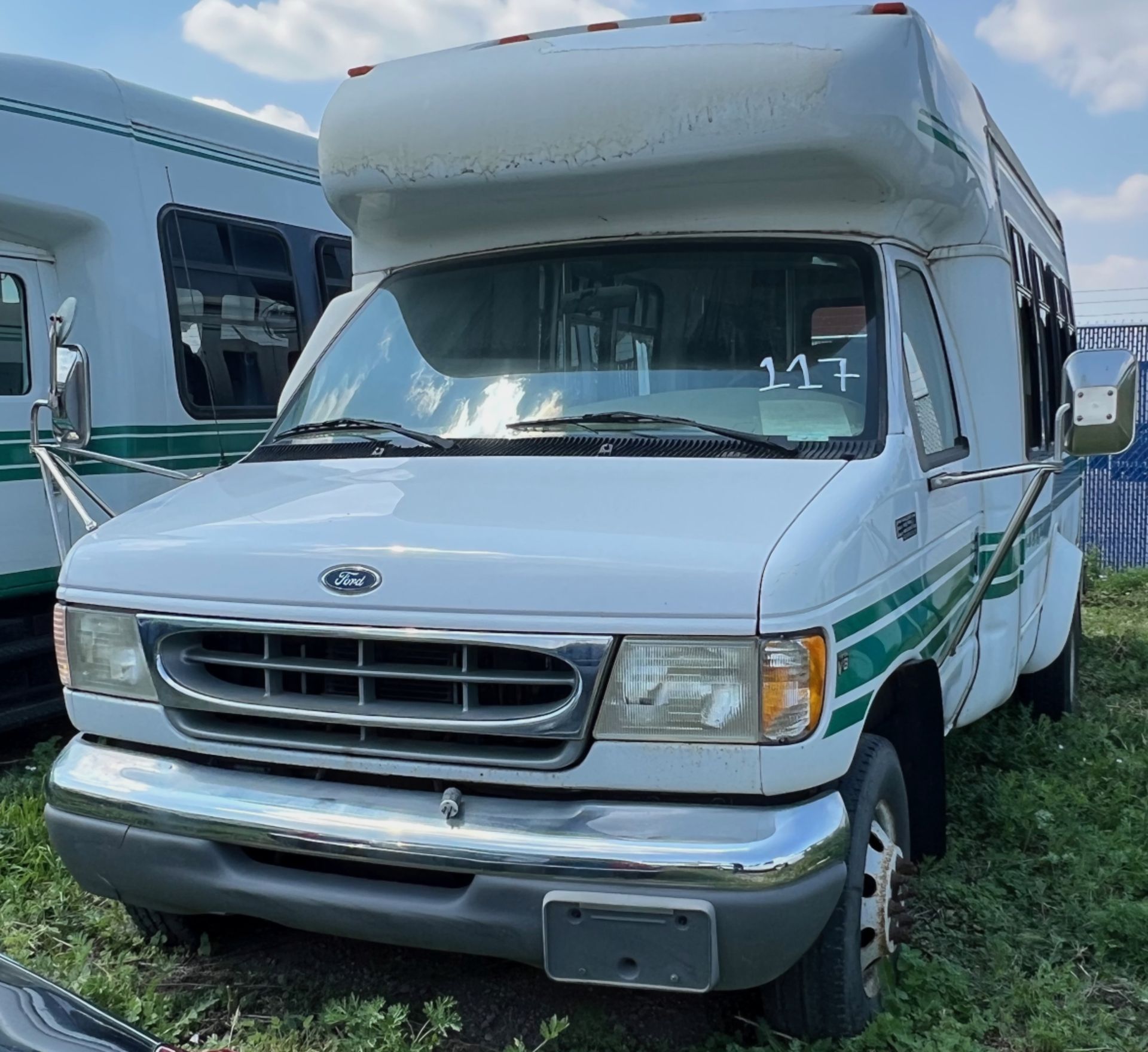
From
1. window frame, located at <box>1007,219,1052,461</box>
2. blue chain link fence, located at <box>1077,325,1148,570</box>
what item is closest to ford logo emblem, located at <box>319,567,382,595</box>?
window frame, located at <box>1007,219,1052,461</box>

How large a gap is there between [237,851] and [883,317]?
90.6 inches

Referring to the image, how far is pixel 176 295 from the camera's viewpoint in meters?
6.37

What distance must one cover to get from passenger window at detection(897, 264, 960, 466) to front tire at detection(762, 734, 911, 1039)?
1059 mm

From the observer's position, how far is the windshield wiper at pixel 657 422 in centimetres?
328

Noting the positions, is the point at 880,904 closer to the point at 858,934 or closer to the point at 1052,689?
the point at 858,934

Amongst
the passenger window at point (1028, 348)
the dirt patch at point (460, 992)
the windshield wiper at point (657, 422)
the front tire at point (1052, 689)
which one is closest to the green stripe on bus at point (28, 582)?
the dirt patch at point (460, 992)

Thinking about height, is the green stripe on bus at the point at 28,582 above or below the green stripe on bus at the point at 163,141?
below

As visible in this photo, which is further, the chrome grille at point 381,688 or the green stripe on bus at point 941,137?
the green stripe on bus at point 941,137

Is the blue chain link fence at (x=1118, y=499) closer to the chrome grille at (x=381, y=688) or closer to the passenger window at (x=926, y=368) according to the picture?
the passenger window at (x=926, y=368)

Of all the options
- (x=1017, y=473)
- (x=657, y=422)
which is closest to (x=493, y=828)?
(x=657, y=422)

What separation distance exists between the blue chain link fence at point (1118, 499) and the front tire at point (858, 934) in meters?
9.42

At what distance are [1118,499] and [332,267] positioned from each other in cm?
821

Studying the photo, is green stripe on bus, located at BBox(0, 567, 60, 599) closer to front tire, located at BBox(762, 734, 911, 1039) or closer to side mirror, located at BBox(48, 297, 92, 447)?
side mirror, located at BBox(48, 297, 92, 447)

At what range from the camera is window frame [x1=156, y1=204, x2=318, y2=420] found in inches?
249
